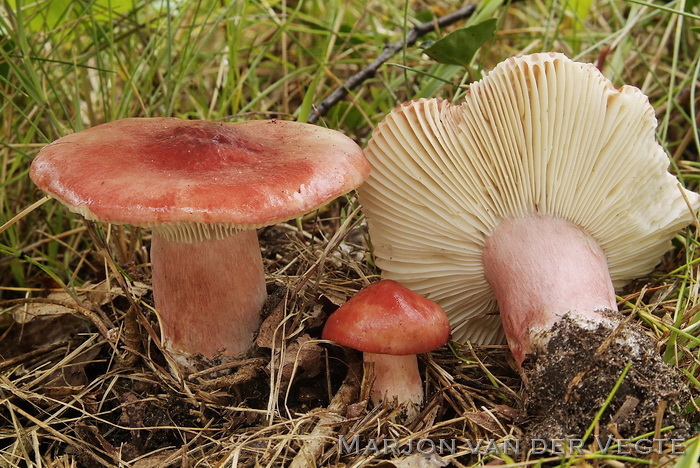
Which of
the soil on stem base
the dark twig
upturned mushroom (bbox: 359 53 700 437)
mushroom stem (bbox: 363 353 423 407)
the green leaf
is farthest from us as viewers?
the dark twig

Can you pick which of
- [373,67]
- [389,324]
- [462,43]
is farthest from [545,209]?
[373,67]

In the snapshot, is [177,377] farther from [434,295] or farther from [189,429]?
[434,295]

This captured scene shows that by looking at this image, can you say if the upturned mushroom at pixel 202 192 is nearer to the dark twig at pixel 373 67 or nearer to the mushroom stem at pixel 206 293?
the mushroom stem at pixel 206 293

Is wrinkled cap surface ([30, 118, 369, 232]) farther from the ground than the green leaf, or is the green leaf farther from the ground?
the green leaf

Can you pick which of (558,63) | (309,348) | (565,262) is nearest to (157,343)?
(309,348)

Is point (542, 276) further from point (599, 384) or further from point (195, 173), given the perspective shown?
point (195, 173)

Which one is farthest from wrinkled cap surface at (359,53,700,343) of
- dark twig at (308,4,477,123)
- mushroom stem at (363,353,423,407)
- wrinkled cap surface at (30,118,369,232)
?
dark twig at (308,4,477,123)

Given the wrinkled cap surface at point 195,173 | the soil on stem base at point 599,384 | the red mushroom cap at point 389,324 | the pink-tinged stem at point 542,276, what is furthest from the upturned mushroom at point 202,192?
the soil on stem base at point 599,384

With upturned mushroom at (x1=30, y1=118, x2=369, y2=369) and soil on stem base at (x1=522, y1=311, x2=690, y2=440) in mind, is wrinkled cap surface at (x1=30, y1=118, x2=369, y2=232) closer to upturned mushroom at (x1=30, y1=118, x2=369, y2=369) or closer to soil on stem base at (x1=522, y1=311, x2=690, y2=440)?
upturned mushroom at (x1=30, y1=118, x2=369, y2=369)
